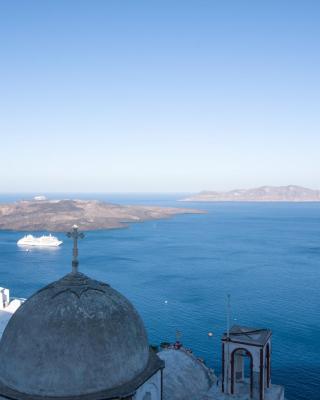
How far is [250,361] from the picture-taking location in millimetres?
18328

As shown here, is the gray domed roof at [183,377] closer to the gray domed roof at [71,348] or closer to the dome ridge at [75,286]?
the gray domed roof at [71,348]

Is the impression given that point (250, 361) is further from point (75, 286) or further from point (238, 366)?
point (75, 286)

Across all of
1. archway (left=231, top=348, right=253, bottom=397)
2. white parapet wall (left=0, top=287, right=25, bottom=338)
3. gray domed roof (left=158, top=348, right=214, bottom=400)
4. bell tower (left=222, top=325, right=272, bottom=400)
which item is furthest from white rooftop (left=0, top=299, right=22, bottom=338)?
bell tower (left=222, top=325, right=272, bottom=400)

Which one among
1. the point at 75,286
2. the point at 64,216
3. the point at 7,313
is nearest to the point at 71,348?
the point at 75,286

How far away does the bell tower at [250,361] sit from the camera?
18125 millimetres

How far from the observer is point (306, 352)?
129 feet

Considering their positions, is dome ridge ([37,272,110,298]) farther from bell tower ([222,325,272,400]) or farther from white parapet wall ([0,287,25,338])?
white parapet wall ([0,287,25,338])

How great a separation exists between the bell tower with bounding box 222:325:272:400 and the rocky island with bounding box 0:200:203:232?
13051 centimetres

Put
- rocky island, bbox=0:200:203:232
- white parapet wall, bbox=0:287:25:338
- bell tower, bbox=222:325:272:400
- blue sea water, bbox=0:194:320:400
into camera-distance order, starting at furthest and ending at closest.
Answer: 1. rocky island, bbox=0:200:203:232
2. blue sea water, bbox=0:194:320:400
3. white parapet wall, bbox=0:287:25:338
4. bell tower, bbox=222:325:272:400

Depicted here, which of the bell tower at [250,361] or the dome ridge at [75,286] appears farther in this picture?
the bell tower at [250,361]

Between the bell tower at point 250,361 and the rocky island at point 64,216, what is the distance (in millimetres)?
130514

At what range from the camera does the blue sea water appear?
4122 cm

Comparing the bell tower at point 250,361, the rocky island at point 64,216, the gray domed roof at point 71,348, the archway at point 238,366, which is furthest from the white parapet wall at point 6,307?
the rocky island at point 64,216

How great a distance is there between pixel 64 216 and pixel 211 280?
105 metres
